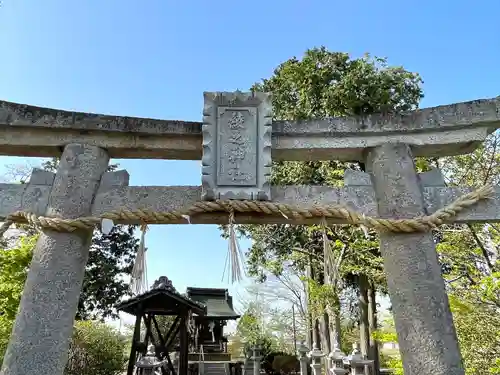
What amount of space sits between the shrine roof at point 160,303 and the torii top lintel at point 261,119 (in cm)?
609

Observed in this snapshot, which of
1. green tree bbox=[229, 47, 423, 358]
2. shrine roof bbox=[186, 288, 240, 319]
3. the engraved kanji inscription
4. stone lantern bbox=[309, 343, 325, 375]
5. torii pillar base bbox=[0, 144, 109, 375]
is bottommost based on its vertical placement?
stone lantern bbox=[309, 343, 325, 375]

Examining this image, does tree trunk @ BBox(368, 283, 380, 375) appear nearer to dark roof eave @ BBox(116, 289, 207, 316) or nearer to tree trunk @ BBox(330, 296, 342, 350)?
tree trunk @ BBox(330, 296, 342, 350)

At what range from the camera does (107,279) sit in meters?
18.3

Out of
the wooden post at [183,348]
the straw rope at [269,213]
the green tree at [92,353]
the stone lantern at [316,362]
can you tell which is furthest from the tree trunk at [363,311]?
the straw rope at [269,213]

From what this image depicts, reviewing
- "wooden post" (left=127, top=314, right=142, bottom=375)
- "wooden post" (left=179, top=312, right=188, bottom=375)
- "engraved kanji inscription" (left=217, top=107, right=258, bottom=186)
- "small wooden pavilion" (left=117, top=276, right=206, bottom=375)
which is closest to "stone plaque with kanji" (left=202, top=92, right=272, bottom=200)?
"engraved kanji inscription" (left=217, top=107, right=258, bottom=186)

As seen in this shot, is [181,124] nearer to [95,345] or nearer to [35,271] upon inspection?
[35,271]

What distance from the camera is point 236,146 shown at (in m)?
3.11

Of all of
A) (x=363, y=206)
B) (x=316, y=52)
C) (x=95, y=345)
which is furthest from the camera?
(x=316, y=52)

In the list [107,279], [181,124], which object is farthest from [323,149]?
[107,279]

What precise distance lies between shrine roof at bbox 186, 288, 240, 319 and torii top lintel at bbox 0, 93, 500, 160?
43.7 ft

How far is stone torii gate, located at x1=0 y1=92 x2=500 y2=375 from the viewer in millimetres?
2668

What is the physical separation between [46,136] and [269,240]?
13.2m

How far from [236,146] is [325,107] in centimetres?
1041

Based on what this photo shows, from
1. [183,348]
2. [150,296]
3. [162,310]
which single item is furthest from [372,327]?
[150,296]
